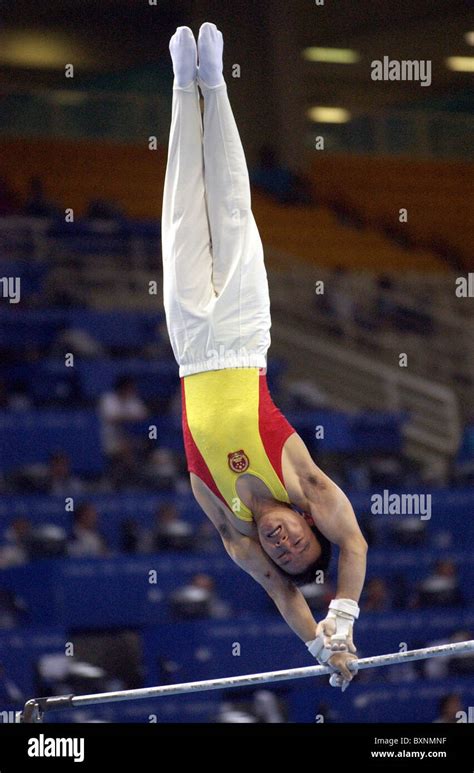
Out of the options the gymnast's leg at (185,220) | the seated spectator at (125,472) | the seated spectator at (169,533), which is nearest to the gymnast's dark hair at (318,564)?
the gymnast's leg at (185,220)

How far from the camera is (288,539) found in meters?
5.01

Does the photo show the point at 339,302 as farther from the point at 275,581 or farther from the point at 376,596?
the point at 275,581

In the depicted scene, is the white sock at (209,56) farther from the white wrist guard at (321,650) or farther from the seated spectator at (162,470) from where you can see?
the seated spectator at (162,470)

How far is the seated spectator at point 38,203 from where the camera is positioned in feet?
32.2

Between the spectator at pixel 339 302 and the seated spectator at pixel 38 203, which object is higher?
the seated spectator at pixel 38 203

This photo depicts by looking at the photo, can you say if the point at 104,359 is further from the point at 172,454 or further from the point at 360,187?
the point at 360,187

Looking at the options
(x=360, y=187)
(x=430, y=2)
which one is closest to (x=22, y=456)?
(x=360, y=187)

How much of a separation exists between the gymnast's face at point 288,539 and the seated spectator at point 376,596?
11.0ft

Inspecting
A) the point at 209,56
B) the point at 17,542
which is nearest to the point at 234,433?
the point at 209,56

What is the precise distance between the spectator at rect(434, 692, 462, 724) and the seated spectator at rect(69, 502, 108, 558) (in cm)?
218

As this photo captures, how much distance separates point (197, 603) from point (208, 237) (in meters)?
3.12

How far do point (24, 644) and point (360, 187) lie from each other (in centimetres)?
548
